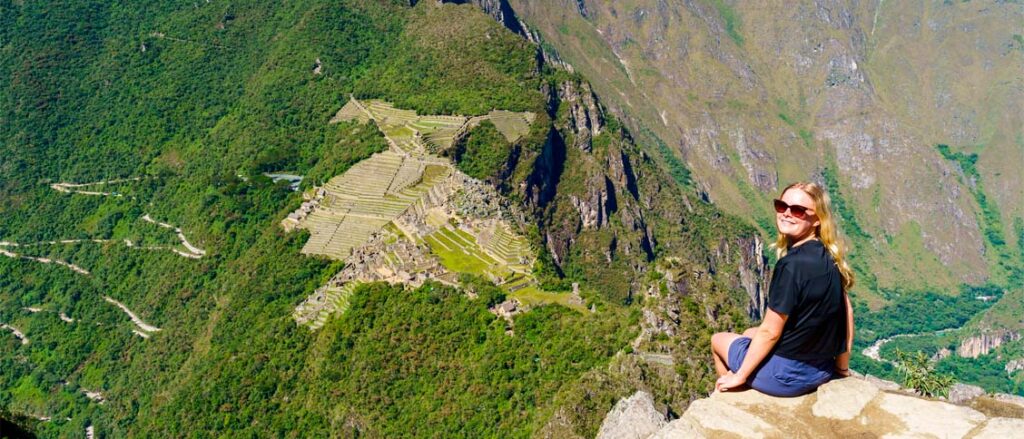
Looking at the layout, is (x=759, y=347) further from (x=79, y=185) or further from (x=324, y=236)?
(x=79, y=185)

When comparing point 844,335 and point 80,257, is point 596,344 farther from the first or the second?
point 80,257

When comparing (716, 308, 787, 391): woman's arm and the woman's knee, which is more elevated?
(716, 308, 787, 391): woman's arm

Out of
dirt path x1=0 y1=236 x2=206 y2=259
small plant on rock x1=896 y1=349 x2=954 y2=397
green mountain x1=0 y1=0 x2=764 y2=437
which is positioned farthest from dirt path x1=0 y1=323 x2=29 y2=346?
small plant on rock x1=896 y1=349 x2=954 y2=397

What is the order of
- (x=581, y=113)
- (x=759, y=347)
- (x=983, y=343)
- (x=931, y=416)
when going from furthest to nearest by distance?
1. (x=983, y=343)
2. (x=581, y=113)
3. (x=759, y=347)
4. (x=931, y=416)

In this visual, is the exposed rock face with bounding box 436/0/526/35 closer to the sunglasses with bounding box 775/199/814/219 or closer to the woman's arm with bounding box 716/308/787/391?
the sunglasses with bounding box 775/199/814/219

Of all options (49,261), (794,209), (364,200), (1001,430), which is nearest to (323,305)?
(364,200)

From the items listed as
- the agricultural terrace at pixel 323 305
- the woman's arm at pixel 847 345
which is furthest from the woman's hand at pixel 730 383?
the agricultural terrace at pixel 323 305

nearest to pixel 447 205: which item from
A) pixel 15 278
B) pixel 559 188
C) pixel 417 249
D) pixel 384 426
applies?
pixel 417 249
